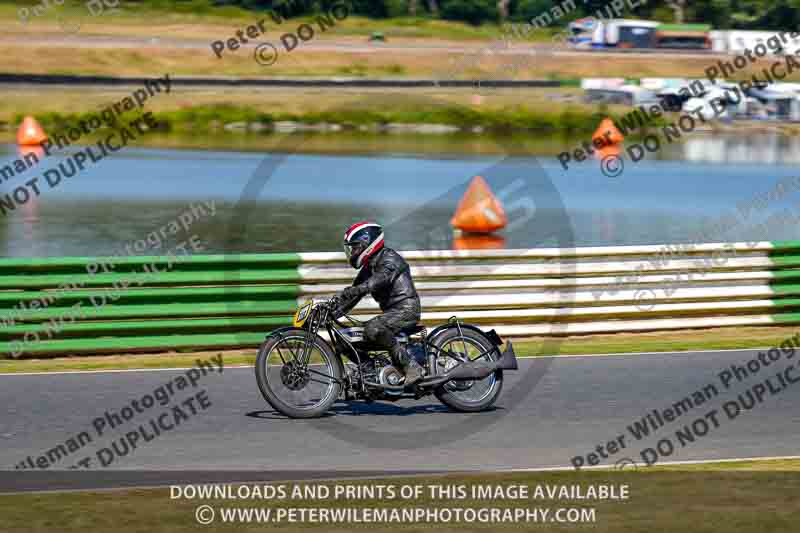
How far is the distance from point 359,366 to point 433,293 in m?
3.71

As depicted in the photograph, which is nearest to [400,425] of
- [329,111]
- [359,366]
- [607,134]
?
[359,366]

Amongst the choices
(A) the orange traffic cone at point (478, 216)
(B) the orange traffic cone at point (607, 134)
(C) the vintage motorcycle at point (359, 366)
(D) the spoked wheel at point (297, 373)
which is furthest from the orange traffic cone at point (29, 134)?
(D) the spoked wheel at point (297, 373)

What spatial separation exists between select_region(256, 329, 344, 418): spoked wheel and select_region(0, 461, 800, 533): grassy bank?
1.78 metres

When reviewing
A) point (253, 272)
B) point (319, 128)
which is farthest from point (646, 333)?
point (319, 128)

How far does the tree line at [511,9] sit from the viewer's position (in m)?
80.8

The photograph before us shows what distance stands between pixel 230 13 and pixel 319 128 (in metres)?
31.6

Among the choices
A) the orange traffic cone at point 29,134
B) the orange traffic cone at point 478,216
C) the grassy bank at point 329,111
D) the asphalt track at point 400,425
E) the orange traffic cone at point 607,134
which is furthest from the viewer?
the grassy bank at point 329,111

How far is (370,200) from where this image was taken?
96.0ft

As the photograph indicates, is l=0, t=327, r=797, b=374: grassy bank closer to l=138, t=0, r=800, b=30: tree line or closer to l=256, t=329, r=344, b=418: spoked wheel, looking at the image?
l=256, t=329, r=344, b=418: spoked wheel

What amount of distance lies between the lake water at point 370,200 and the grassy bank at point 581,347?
927cm

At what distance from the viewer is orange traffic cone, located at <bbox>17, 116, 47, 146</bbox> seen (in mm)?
36594

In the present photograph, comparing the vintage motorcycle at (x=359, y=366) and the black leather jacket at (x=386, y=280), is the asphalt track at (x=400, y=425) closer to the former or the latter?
the vintage motorcycle at (x=359, y=366)

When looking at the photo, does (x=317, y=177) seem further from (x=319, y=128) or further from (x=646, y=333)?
(x=646, y=333)

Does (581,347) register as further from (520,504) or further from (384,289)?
(520,504)
